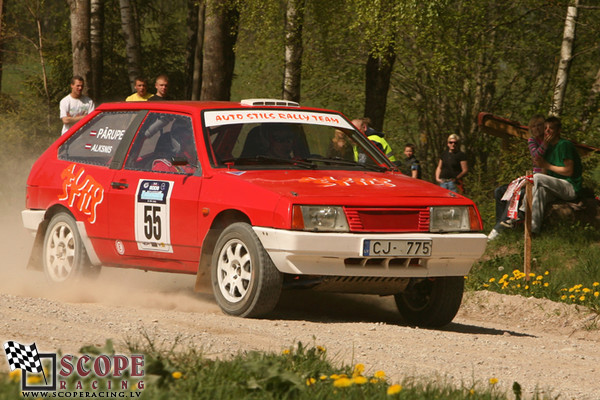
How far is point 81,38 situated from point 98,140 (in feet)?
34.9

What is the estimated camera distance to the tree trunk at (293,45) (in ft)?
63.3

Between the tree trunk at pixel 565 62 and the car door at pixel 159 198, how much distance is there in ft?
32.1

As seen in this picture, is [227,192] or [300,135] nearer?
[227,192]

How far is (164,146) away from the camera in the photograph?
9.04 metres

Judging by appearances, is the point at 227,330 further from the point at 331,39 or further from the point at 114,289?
the point at 331,39

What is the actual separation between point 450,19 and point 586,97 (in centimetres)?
339

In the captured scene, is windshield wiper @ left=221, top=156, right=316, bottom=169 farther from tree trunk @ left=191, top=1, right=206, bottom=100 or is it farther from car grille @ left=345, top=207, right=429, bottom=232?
→ tree trunk @ left=191, top=1, right=206, bottom=100

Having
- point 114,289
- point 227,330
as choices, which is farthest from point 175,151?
point 227,330

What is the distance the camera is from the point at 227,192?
26.7 feet


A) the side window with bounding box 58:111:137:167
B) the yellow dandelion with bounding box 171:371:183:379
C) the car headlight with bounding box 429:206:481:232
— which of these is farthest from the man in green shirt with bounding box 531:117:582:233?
the yellow dandelion with bounding box 171:371:183:379

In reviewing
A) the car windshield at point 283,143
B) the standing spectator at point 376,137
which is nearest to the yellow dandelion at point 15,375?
the car windshield at point 283,143

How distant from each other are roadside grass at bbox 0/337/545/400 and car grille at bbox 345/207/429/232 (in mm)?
2291

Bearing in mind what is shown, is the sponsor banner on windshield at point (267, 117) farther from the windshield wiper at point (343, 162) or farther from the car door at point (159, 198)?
the windshield wiper at point (343, 162)

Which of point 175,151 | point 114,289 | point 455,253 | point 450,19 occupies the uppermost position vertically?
point 450,19
